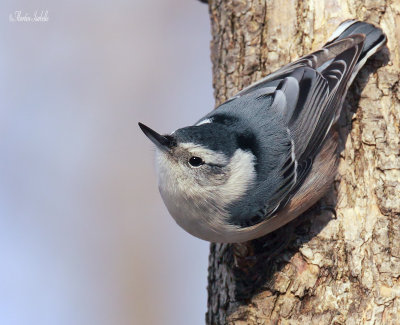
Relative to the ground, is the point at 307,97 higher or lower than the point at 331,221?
higher

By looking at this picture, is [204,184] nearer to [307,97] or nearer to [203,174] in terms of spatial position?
[203,174]

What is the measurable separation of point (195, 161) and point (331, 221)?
2.14 ft

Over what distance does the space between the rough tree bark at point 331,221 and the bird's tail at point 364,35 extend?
6cm

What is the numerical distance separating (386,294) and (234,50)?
140cm

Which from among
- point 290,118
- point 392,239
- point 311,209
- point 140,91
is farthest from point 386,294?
point 140,91

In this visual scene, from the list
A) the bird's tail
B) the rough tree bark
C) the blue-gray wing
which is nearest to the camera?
the rough tree bark

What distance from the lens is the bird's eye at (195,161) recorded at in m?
2.34

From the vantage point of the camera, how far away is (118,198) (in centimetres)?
470

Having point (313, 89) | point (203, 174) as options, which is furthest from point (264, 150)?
point (313, 89)

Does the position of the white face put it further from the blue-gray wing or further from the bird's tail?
the bird's tail

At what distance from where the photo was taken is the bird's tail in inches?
105

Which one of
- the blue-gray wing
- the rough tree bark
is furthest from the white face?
the rough tree bark

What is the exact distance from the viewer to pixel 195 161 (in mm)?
2354

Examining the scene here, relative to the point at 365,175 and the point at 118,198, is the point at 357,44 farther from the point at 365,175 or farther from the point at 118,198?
the point at 118,198
